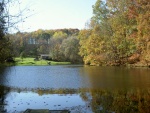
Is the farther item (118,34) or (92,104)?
(118,34)

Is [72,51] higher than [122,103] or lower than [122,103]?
higher

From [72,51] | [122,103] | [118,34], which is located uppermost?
[118,34]

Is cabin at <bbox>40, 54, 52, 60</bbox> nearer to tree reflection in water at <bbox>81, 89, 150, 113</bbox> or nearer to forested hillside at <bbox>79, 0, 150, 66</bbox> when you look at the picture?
forested hillside at <bbox>79, 0, 150, 66</bbox>

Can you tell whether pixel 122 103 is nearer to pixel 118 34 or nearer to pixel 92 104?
pixel 92 104

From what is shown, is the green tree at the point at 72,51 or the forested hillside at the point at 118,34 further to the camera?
the green tree at the point at 72,51

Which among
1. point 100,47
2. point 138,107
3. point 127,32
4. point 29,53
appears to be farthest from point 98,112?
point 29,53

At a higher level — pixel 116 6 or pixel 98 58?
pixel 116 6

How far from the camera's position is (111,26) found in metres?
47.9

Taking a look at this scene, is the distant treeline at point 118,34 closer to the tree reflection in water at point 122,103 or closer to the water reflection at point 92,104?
the tree reflection in water at point 122,103

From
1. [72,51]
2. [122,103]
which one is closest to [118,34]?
Result: [72,51]

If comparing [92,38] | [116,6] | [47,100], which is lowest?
[47,100]

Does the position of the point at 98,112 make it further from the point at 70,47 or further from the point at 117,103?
the point at 70,47

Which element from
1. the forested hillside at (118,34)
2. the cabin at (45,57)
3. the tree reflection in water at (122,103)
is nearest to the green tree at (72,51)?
the cabin at (45,57)

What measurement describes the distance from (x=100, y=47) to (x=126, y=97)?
3673 cm
